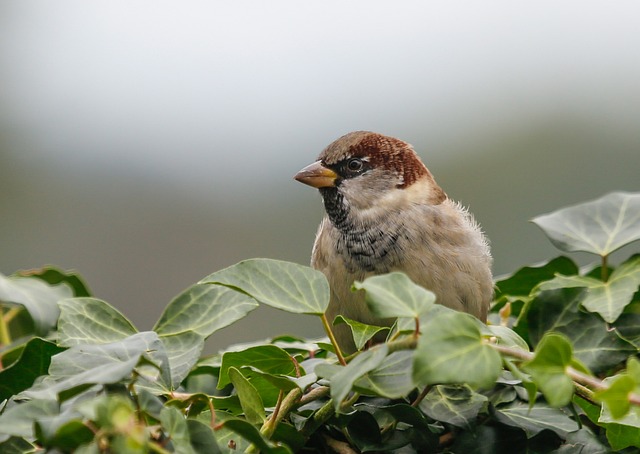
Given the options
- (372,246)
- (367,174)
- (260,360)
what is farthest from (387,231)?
(260,360)

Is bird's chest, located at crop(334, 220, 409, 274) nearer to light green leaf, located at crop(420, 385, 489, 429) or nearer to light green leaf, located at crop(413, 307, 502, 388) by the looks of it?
light green leaf, located at crop(420, 385, 489, 429)

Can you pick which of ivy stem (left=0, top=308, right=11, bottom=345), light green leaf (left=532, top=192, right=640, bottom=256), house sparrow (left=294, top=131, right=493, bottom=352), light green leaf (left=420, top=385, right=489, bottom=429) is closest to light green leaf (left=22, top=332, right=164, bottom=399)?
light green leaf (left=420, top=385, right=489, bottom=429)

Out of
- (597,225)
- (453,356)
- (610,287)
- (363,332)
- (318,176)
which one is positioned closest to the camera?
(453,356)

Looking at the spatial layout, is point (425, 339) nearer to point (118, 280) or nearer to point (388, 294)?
point (388, 294)

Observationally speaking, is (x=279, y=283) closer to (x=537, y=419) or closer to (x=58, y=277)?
(x=537, y=419)

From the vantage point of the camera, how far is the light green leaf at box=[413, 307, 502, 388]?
517 mm

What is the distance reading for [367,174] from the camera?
1.58m

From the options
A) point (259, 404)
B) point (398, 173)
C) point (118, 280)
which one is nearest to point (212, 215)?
point (118, 280)

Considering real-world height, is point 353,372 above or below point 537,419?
above

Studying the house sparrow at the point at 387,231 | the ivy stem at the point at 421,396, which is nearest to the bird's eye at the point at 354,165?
the house sparrow at the point at 387,231

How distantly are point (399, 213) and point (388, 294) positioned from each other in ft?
2.98

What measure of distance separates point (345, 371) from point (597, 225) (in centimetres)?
54

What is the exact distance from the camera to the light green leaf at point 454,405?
735 mm

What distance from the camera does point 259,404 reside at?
67 cm
